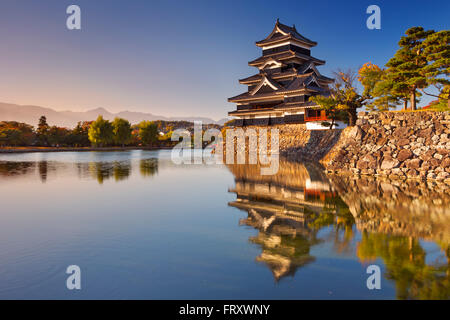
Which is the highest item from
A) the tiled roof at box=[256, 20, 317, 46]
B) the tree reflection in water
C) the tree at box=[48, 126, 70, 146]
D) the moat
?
the tiled roof at box=[256, 20, 317, 46]

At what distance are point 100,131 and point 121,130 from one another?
524cm

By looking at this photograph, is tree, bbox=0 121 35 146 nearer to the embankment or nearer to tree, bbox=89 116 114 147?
tree, bbox=89 116 114 147

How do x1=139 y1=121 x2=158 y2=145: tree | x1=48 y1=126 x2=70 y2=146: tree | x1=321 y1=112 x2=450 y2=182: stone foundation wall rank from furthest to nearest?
x1=139 y1=121 x2=158 y2=145: tree → x1=48 y1=126 x2=70 y2=146: tree → x1=321 y1=112 x2=450 y2=182: stone foundation wall

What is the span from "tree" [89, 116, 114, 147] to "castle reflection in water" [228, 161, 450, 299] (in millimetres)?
52423

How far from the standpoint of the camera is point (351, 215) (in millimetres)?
8383

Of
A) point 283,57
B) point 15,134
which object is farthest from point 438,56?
point 15,134

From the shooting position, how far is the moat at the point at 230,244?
430cm

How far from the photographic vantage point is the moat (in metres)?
4.30

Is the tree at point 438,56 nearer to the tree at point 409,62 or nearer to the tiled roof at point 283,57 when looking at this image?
the tree at point 409,62

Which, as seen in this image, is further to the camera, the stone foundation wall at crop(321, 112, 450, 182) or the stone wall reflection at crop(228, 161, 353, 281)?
the stone foundation wall at crop(321, 112, 450, 182)

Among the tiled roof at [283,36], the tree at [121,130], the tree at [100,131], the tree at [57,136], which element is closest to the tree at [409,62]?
the tiled roof at [283,36]

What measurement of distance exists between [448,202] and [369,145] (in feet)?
31.0

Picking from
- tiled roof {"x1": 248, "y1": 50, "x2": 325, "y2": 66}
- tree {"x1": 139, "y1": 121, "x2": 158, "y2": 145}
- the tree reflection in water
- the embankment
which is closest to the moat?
the embankment

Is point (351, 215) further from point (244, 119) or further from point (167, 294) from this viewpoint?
point (244, 119)
